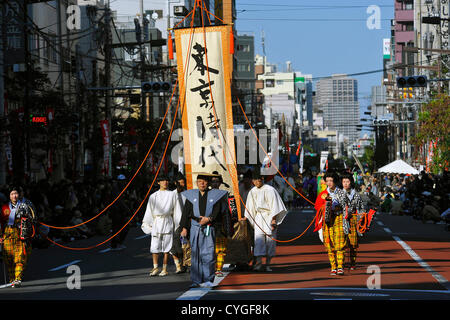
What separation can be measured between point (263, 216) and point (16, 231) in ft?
14.5

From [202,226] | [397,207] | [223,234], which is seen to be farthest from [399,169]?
[202,226]

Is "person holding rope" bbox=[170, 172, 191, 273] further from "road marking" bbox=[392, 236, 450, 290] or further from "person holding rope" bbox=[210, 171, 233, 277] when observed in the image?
"road marking" bbox=[392, 236, 450, 290]

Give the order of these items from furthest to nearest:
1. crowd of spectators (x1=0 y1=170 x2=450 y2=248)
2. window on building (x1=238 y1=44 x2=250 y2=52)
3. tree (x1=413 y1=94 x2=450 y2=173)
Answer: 1. window on building (x1=238 y1=44 x2=250 y2=52)
2. tree (x1=413 y1=94 x2=450 y2=173)
3. crowd of spectators (x1=0 y1=170 x2=450 y2=248)

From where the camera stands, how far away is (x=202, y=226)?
13.2 metres

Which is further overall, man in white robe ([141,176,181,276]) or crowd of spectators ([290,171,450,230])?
crowd of spectators ([290,171,450,230])

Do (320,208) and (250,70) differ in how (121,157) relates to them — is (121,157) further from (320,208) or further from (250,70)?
(250,70)

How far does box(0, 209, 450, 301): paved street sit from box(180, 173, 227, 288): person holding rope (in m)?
0.26

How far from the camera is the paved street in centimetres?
1180

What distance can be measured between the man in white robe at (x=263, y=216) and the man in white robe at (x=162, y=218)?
1412mm

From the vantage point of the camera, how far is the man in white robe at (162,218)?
1534 cm
